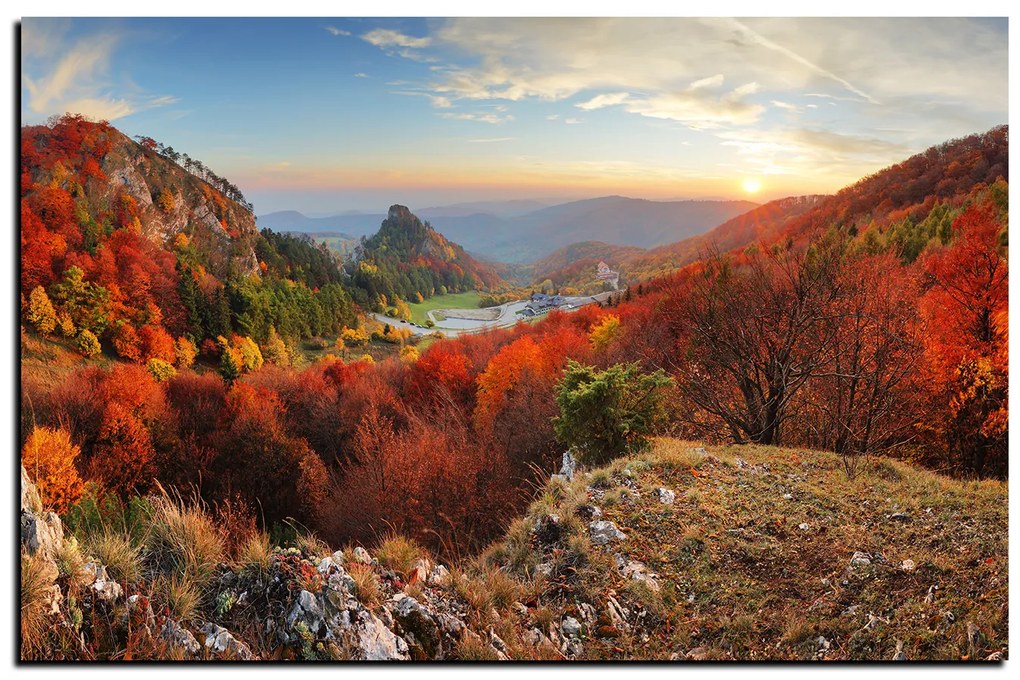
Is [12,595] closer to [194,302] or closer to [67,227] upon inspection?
[67,227]

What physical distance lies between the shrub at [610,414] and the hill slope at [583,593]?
3287mm

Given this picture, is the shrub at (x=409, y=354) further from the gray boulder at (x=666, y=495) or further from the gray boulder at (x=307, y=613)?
the gray boulder at (x=307, y=613)

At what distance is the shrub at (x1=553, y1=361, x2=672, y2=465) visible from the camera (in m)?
8.59

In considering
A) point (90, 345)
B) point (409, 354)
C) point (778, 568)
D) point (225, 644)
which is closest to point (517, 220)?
point (778, 568)

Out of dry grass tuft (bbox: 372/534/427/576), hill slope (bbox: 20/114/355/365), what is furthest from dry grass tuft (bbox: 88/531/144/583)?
hill slope (bbox: 20/114/355/365)

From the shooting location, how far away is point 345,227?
9383 millimetres

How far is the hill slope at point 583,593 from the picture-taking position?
→ 11.2 feet

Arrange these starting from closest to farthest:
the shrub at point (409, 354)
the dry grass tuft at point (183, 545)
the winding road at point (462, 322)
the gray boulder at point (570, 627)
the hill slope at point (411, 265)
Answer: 1. the dry grass tuft at point (183, 545)
2. the gray boulder at point (570, 627)
3. the hill slope at point (411, 265)
4. the winding road at point (462, 322)
5. the shrub at point (409, 354)

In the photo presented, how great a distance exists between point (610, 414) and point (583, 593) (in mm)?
4631

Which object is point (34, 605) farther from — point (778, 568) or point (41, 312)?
point (778, 568)

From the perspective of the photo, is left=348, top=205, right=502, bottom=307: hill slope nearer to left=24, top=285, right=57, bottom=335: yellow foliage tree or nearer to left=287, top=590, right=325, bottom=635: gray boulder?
left=24, top=285, right=57, bottom=335: yellow foliage tree

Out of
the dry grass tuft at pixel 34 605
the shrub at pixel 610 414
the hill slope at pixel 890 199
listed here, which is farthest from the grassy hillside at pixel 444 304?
the dry grass tuft at pixel 34 605

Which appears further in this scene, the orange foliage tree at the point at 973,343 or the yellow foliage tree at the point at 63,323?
the yellow foliage tree at the point at 63,323

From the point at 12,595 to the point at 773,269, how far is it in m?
13.8
